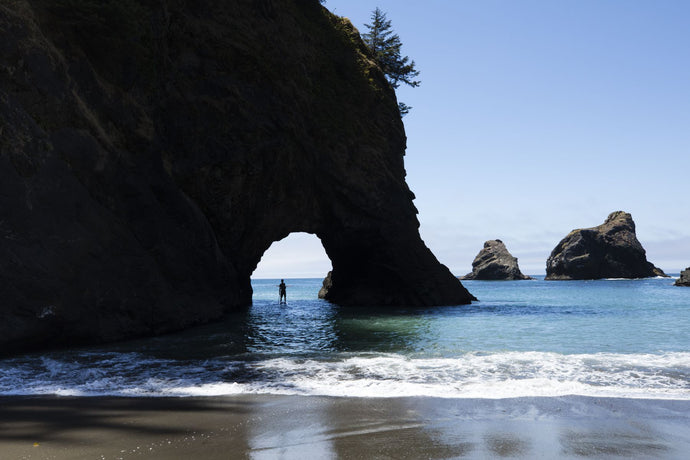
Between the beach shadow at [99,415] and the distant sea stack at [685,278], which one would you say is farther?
the distant sea stack at [685,278]

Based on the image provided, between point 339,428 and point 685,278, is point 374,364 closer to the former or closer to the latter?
point 339,428

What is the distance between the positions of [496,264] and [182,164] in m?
110

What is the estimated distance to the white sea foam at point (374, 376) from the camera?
8.14 m

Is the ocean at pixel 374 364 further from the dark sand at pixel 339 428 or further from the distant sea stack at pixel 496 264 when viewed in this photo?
the distant sea stack at pixel 496 264

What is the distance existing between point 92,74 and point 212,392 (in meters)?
12.9

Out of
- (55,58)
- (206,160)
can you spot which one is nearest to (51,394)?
(55,58)

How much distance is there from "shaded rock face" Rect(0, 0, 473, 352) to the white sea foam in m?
3.76

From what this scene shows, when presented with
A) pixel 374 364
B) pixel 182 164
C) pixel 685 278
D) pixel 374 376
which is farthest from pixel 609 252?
pixel 374 376

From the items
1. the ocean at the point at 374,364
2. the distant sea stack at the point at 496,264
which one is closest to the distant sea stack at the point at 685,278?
the distant sea stack at the point at 496,264

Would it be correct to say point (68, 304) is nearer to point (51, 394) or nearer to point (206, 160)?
point (51, 394)

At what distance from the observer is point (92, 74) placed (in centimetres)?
1619

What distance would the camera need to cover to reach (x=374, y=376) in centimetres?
950

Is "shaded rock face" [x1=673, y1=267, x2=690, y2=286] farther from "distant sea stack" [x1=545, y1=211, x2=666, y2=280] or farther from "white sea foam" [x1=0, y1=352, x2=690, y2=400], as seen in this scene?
"white sea foam" [x1=0, y1=352, x2=690, y2=400]

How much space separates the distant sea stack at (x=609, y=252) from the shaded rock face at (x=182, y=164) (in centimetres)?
8228
